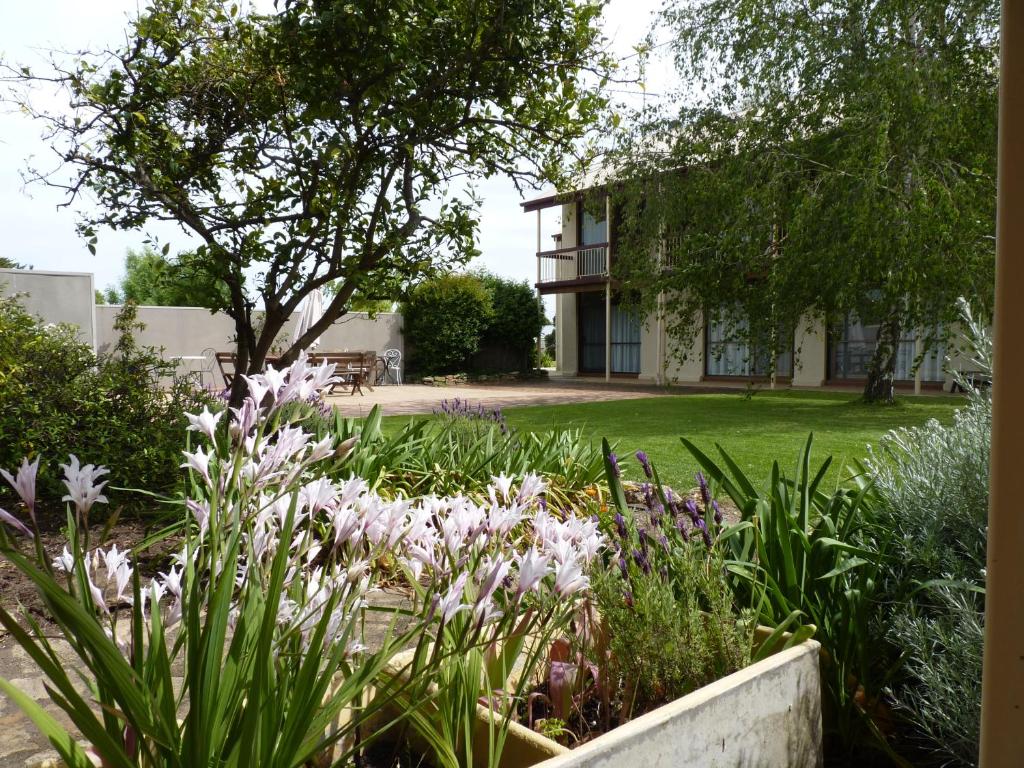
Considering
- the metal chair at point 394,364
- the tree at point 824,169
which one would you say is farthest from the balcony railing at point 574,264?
the tree at point 824,169

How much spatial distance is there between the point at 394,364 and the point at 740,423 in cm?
1424

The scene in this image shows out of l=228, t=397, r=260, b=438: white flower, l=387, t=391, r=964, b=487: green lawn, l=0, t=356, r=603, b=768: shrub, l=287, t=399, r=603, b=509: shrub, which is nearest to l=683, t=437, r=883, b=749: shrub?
l=0, t=356, r=603, b=768: shrub

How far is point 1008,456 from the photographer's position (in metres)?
0.89

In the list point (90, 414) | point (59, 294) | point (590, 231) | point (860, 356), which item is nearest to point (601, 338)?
point (590, 231)

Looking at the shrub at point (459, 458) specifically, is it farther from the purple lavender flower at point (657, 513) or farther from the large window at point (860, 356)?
the large window at point (860, 356)

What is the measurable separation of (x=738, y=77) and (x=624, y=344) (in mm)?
11507

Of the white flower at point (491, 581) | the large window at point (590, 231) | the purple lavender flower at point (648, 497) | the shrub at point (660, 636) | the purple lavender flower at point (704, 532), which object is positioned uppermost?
the large window at point (590, 231)

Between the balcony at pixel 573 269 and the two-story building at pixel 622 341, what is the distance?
1.2 inches

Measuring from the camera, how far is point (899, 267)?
10000 millimetres

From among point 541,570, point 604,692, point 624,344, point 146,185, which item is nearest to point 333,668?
point 541,570

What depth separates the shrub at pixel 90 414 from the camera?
4.48 meters

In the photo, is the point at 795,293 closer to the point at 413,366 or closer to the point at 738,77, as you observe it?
the point at 738,77

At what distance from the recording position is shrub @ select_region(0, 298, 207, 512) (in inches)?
176

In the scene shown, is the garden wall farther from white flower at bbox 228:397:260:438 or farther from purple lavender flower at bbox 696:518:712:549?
white flower at bbox 228:397:260:438
